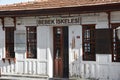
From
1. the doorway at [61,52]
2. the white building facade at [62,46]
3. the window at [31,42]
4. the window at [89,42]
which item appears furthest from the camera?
the window at [31,42]

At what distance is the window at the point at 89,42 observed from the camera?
18.7 metres

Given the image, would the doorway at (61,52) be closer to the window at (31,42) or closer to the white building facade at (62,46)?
the white building facade at (62,46)

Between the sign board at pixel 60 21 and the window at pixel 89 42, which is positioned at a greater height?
the sign board at pixel 60 21

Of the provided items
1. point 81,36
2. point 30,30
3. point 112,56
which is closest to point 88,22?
point 81,36

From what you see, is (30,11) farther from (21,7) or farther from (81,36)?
(81,36)

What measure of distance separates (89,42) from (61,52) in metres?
1.95

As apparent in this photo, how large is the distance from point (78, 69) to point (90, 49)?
127cm

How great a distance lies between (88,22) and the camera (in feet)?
61.1

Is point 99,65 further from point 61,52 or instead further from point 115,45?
point 61,52

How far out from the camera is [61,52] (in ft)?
65.5

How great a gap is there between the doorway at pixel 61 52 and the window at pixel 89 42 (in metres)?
1.34

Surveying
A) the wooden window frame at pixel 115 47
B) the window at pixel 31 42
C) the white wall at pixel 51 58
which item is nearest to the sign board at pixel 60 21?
the white wall at pixel 51 58

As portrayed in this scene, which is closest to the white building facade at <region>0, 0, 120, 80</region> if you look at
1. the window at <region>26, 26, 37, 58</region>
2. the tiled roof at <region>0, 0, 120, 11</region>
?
the window at <region>26, 26, 37, 58</region>

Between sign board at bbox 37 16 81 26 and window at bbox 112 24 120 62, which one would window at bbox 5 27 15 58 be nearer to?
sign board at bbox 37 16 81 26
